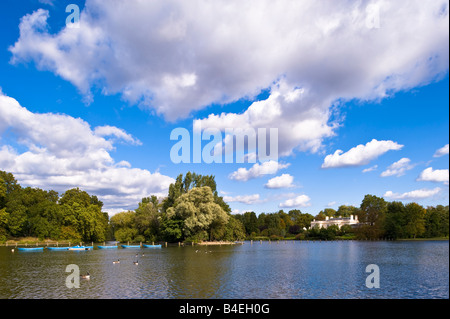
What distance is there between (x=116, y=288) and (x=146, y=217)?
73.2 meters

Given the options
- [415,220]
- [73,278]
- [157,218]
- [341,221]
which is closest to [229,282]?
[73,278]

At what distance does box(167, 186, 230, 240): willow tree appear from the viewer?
3383 inches

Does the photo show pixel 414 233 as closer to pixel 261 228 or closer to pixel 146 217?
pixel 261 228

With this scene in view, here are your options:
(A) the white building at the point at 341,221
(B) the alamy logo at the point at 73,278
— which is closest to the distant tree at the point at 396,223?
(A) the white building at the point at 341,221

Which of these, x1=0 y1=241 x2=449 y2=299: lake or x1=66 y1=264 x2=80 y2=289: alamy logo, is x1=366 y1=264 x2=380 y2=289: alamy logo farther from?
x1=66 y1=264 x2=80 y2=289: alamy logo

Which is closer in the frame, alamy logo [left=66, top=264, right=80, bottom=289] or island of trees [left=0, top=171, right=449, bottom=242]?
alamy logo [left=66, top=264, right=80, bottom=289]

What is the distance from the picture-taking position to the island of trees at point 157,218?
292ft

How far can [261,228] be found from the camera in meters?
178

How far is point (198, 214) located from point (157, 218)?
20.3 m

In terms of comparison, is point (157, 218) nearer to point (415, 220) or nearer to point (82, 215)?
point (82, 215)

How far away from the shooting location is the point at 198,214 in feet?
285

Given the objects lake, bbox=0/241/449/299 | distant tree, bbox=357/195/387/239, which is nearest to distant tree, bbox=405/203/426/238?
distant tree, bbox=357/195/387/239

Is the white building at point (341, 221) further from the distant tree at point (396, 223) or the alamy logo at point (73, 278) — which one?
the alamy logo at point (73, 278)

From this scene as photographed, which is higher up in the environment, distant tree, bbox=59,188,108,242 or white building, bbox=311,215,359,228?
distant tree, bbox=59,188,108,242
